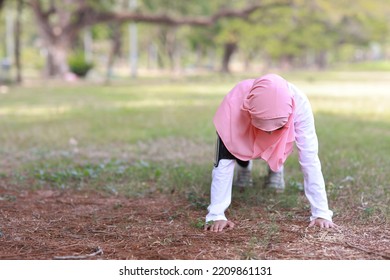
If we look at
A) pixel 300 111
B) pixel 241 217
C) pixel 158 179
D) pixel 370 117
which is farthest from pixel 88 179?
pixel 370 117

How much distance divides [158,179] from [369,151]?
248 centimetres

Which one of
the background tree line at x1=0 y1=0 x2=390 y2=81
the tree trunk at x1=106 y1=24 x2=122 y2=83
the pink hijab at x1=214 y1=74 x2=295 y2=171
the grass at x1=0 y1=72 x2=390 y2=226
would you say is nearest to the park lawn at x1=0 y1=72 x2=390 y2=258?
the grass at x1=0 y1=72 x2=390 y2=226

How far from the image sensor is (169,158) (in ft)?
19.2

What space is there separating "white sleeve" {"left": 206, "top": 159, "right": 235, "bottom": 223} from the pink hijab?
0.33 feet

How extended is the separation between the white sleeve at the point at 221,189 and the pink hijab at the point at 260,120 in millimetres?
102

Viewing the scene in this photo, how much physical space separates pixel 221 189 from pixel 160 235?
18.0 inches

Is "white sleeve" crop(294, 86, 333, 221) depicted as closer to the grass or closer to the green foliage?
the grass

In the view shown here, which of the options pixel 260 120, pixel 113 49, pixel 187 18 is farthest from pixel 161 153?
pixel 113 49

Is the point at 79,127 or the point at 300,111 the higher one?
the point at 300,111

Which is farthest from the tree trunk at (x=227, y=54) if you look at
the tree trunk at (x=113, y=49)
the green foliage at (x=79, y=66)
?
the green foliage at (x=79, y=66)

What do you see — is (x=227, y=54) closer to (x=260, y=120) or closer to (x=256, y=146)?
(x=256, y=146)
